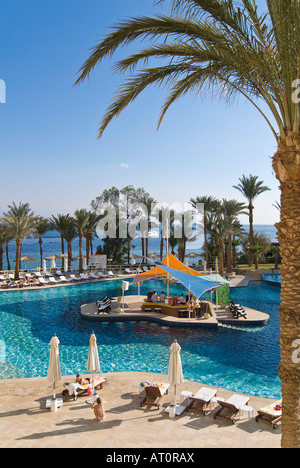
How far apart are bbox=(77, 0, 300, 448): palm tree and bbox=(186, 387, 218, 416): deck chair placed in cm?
440

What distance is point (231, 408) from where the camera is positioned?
8297 mm

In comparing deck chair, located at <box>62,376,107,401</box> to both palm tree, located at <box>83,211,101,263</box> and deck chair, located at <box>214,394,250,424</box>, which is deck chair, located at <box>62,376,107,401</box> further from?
palm tree, located at <box>83,211,101,263</box>

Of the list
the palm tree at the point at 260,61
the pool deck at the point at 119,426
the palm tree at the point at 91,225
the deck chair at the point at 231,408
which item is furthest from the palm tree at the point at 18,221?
the palm tree at the point at 260,61

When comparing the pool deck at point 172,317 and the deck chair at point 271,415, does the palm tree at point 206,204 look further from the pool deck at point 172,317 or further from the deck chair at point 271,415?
the deck chair at point 271,415

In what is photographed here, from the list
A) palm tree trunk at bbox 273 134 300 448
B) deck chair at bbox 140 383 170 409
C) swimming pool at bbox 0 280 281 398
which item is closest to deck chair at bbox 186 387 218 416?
deck chair at bbox 140 383 170 409

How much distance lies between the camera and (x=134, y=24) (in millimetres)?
5035

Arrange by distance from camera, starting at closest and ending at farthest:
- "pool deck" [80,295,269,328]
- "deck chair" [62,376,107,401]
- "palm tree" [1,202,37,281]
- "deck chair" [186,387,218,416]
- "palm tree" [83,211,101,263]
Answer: "deck chair" [186,387,218,416] → "deck chair" [62,376,107,401] → "pool deck" [80,295,269,328] → "palm tree" [1,202,37,281] → "palm tree" [83,211,101,263]

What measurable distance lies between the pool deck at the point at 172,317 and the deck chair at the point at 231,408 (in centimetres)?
876

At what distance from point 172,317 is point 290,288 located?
15.0 metres

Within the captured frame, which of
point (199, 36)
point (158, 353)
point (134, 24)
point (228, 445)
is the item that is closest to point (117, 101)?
point (134, 24)

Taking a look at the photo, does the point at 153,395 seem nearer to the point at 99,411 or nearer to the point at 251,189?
the point at 99,411

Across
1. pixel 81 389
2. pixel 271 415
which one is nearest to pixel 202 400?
pixel 271 415

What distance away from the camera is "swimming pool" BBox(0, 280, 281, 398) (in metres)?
12.1

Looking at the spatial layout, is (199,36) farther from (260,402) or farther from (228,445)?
(260,402)
